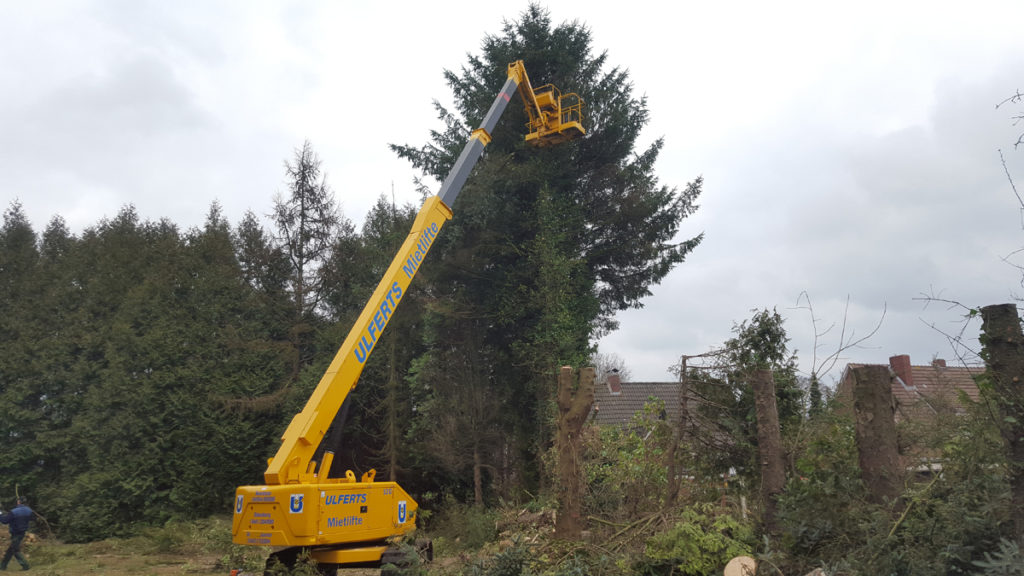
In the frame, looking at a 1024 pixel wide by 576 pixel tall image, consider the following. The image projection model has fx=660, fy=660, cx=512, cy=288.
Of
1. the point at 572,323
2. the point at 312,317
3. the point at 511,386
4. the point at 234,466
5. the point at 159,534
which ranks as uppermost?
the point at 312,317

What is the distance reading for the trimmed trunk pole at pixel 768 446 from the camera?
6.48 meters

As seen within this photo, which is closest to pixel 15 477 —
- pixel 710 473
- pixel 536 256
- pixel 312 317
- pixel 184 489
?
pixel 184 489

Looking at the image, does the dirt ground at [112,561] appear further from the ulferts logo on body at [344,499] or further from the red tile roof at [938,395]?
the red tile roof at [938,395]

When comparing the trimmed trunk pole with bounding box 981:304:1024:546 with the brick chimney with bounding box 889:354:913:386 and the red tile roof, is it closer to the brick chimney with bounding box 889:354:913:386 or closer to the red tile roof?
the red tile roof

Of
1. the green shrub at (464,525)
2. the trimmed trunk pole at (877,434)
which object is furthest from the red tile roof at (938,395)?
the green shrub at (464,525)

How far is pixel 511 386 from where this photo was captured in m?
16.8

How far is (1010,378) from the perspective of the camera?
4.56 meters

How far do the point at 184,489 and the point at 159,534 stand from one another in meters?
2.16

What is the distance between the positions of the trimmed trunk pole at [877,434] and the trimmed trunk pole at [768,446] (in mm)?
821

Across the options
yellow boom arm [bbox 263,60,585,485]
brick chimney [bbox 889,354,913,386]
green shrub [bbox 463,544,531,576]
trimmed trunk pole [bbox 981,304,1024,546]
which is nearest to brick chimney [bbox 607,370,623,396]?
brick chimney [bbox 889,354,913,386]

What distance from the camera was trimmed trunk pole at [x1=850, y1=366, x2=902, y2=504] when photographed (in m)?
5.72

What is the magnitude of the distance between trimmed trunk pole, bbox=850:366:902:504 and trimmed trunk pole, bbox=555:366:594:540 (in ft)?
8.22

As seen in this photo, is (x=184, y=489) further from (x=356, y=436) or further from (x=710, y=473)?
(x=710, y=473)

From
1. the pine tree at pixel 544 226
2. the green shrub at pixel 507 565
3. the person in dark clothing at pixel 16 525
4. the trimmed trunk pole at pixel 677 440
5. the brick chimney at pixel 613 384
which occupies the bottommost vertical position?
the person in dark clothing at pixel 16 525
